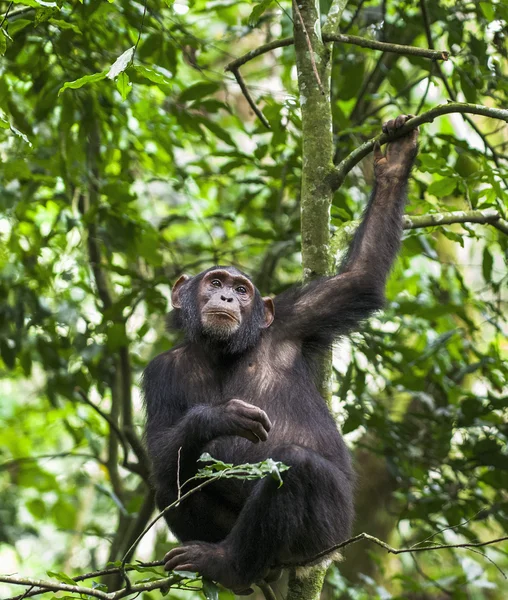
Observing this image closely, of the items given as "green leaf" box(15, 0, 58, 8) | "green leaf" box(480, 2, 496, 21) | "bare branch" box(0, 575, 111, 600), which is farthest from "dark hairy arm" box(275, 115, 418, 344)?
"bare branch" box(0, 575, 111, 600)

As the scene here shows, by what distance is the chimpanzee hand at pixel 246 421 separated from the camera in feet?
13.0

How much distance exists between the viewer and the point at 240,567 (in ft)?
13.4

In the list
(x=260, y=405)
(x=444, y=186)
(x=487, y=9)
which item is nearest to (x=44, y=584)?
(x=260, y=405)

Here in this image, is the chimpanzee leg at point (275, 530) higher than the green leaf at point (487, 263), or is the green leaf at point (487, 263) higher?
the green leaf at point (487, 263)

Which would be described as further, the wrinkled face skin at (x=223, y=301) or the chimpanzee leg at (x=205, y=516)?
the wrinkled face skin at (x=223, y=301)

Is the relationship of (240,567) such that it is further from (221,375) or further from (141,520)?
(141,520)

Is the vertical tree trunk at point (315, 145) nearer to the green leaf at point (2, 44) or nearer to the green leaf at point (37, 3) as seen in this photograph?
Result: the green leaf at point (37, 3)

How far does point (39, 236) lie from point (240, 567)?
423cm

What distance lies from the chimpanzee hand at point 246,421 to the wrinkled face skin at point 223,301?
3.20 ft

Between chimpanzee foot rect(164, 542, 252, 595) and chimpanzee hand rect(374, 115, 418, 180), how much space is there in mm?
2528

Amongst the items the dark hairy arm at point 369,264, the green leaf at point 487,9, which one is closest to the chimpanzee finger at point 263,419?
the dark hairy arm at point 369,264

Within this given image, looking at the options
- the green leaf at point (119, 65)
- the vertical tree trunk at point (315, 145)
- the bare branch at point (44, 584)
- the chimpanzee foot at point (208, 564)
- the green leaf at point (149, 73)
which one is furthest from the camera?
the vertical tree trunk at point (315, 145)

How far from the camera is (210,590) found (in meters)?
3.77

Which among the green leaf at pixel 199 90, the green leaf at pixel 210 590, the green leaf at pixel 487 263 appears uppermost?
the green leaf at pixel 199 90
